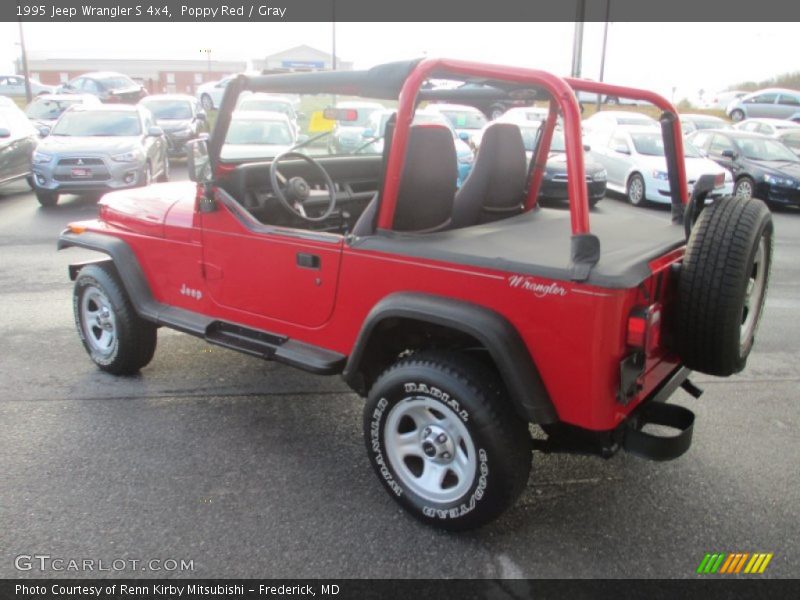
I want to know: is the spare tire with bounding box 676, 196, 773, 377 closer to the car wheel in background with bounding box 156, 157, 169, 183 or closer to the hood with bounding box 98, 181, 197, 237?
→ the hood with bounding box 98, 181, 197, 237

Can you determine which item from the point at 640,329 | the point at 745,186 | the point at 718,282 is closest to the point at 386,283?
the point at 640,329

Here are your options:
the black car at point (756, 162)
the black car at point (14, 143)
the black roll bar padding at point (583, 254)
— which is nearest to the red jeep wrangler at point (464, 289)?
the black roll bar padding at point (583, 254)

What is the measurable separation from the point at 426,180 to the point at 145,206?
2.07 m

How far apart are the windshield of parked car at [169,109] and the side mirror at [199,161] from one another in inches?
593

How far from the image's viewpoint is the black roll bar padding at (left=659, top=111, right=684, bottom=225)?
11.2 ft

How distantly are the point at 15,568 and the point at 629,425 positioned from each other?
2508 mm

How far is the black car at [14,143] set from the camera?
1137 cm

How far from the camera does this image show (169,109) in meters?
17.5

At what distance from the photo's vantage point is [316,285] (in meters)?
3.09

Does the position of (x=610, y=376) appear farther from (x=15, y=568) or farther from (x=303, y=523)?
(x=15, y=568)

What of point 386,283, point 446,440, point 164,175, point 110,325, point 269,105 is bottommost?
point 164,175

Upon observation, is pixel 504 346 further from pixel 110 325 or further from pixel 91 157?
pixel 91 157

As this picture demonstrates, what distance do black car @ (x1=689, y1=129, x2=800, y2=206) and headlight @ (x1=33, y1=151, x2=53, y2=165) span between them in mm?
12088

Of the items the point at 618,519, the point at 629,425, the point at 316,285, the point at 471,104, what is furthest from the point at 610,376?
the point at 471,104
